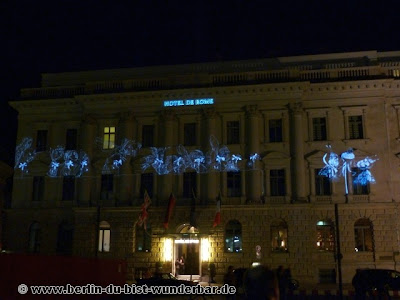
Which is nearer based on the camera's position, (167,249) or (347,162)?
(347,162)

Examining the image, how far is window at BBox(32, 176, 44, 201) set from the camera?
4575 centimetres

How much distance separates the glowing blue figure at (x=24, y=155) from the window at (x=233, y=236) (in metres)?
18.8

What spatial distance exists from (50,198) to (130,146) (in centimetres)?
848

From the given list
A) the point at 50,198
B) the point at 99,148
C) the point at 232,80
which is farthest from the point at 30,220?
the point at 232,80

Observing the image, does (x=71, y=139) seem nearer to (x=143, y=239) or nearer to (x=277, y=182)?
(x=143, y=239)

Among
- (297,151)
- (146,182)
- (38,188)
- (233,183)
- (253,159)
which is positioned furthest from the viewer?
(38,188)

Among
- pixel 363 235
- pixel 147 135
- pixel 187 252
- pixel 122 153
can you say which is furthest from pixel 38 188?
pixel 363 235

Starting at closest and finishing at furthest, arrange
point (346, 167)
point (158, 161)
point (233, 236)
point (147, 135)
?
point (346, 167), point (233, 236), point (158, 161), point (147, 135)

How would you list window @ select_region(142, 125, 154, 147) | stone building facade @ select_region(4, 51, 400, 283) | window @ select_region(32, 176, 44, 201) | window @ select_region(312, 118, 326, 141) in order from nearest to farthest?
stone building facade @ select_region(4, 51, 400, 283) → window @ select_region(312, 118, 326, 141) → window @ select_region(142, 125, 154, 147) → window @ select_region(32, 176, 44, 201)

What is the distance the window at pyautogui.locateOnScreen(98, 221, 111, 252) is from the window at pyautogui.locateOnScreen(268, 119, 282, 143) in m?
15.4

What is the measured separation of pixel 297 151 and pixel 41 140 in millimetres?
22776

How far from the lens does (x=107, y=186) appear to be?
44375mm

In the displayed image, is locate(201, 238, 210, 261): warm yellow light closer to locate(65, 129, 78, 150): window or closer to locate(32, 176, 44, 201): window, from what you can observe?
locate(65, 129, 78, 150): window

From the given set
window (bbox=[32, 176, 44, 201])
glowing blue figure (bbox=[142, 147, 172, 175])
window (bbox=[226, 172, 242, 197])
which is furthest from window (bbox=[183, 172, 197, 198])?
window (bbox=[32, 176, 44, 201])
